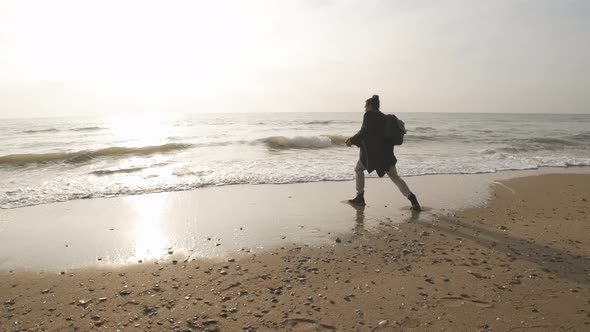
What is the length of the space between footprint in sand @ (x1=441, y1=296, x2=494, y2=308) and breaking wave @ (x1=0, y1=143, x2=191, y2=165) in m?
14.2

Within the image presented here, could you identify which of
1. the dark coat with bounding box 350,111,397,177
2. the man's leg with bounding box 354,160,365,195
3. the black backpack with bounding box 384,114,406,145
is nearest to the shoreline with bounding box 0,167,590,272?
the man's leg with bounding box 354,160,365,195

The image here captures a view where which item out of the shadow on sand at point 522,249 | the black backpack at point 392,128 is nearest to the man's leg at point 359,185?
the black backpack at point 392,128

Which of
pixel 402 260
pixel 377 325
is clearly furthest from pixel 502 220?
pixel 377 325

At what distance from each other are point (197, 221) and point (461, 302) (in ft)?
12.9

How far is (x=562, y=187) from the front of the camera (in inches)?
331

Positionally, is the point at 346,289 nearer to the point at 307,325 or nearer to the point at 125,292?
the point at 307,325

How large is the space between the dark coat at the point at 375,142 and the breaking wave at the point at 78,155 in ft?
39.2

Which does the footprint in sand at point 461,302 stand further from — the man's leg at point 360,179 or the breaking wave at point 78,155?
the breaking wave at point 78,155

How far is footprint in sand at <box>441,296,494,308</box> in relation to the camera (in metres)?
3.03

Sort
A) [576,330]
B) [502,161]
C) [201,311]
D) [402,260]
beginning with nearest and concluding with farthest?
[576,330] < [201,311] < [402,260] < [502,161]

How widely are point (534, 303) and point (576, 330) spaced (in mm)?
400

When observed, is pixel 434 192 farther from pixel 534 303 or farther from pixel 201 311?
pixel 201 311

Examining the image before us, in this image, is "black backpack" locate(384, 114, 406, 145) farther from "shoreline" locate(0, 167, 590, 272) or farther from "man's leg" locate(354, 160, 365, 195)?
"shoreline" locate(0, 167, 590, 272)

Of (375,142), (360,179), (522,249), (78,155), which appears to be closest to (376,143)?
(375,142)
